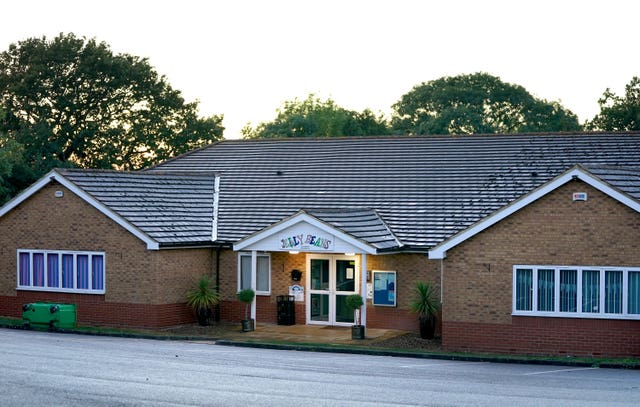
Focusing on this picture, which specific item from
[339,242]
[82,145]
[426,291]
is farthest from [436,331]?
[82,145]

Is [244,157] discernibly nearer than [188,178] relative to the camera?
No

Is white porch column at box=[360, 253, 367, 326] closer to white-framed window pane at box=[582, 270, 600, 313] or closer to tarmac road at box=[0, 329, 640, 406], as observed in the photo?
tarmac road at box=[0, 329, 640, 406]

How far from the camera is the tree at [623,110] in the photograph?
71312 millimetres

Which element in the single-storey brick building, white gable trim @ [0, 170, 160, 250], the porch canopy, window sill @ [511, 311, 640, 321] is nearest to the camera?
window sill @ [511, 311, 640, 321]

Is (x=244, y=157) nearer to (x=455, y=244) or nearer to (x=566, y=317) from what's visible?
(x=455, y=244)

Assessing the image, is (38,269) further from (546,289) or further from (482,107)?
(482,107)

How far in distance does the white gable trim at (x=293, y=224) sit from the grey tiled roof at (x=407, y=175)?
6.87 ft

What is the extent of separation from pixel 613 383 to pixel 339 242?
11978mm

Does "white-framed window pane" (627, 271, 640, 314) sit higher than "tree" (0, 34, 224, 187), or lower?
lower

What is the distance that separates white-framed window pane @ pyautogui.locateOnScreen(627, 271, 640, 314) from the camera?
2619cm

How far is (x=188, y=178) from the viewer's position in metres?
38.3

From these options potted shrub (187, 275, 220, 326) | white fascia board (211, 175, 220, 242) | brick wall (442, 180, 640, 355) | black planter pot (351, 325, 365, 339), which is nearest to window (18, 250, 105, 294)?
potted shrub (187, 275, 220, 326)

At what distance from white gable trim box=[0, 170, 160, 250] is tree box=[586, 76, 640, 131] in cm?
4695

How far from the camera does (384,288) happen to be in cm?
3288
